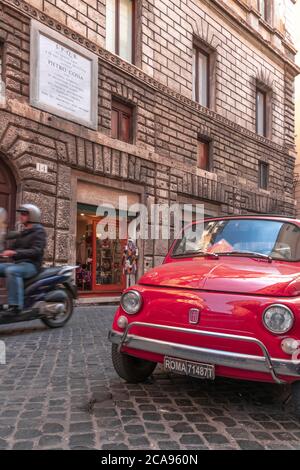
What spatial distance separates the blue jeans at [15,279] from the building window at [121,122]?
7.62 metres

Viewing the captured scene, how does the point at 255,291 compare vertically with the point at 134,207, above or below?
below

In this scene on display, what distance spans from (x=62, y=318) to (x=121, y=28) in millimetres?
9939

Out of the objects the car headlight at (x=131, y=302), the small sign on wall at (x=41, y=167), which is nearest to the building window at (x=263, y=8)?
the small sign on wall at (x=41, y=167)

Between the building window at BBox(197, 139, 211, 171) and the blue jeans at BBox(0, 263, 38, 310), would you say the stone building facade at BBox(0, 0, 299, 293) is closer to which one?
the building window at BBox(197, 139, 211, 171)

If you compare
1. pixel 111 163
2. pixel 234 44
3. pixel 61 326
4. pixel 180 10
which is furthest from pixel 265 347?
pixel 234 44

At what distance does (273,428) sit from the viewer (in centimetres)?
294

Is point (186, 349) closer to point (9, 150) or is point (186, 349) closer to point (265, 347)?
point (265, 347)

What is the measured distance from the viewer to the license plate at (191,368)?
3004 millimetres

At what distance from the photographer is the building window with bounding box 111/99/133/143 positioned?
12773 mm

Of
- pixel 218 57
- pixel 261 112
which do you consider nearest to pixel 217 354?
pixel 218 57

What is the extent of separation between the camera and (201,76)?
16922 mm

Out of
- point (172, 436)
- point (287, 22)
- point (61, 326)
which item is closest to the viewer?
point (172, 436)

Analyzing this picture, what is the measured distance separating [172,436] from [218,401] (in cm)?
83

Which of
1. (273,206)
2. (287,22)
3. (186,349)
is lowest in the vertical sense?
(186,349)
